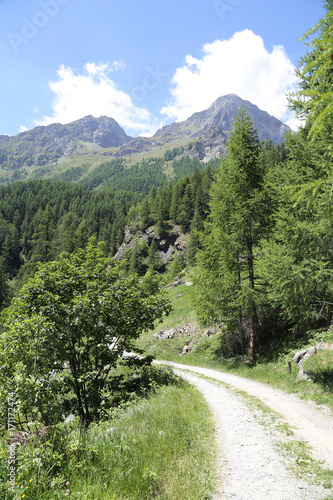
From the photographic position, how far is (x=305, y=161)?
12.1 metres

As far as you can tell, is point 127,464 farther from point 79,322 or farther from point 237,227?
point 237,227

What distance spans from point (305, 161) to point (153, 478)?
1316 cm

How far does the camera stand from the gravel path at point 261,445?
14.4 feet

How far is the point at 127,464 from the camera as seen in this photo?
14.7 ft

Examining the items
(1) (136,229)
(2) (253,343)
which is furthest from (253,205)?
(1) (136,229)

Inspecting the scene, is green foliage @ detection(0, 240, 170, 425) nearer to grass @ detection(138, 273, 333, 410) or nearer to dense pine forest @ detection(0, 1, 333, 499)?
dense pine forest @ detection(0, 1, 333, 499)

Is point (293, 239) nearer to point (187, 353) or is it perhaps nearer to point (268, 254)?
point (268, 254)

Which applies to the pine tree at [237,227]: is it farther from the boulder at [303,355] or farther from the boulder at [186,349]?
the boulder at [186,349]

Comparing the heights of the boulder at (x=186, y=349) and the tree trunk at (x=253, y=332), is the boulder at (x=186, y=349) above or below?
below

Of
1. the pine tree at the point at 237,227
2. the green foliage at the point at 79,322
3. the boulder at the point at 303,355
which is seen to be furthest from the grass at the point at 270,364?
the green foliage at the point at 79,322

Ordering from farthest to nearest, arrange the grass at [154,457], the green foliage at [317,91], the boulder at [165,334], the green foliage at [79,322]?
the boulder at [165,334], the green foliage at [79,322], the grass at [154,457], the green foliage at [317,91]

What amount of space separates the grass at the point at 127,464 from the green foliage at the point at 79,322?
52.8 inches

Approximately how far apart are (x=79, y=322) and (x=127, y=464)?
4267 mm

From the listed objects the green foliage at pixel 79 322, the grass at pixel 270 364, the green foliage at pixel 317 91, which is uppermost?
the green foliage at pixel 317 91
